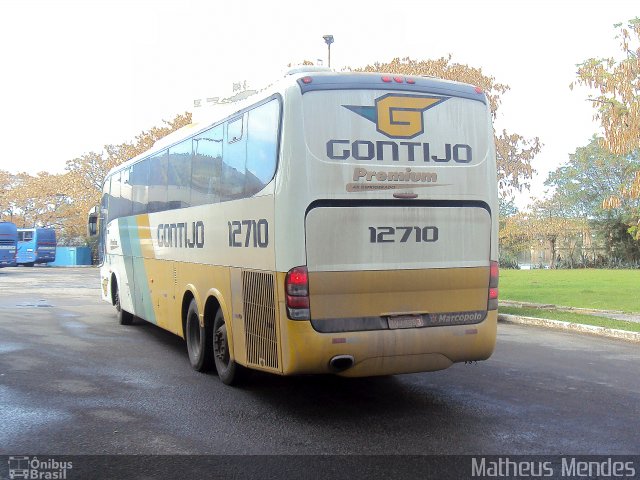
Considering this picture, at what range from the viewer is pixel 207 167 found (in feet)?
27.9

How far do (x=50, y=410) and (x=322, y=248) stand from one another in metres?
3.24

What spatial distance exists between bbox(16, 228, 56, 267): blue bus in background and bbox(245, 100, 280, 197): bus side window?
4793 cm

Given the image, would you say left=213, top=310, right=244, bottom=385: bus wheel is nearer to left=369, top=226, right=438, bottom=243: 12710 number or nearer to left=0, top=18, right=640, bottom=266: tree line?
left=369, top=226, right=438, bottom=243: 12710 number

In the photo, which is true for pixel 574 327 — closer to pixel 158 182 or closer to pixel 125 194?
pixel 158 182

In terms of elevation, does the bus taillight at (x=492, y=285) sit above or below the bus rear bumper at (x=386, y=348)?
above

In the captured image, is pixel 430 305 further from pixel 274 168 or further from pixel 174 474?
pixel 174 474

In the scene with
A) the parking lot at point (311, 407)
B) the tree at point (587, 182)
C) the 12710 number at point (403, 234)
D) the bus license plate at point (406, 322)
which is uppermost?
the tree at point (587, 182)

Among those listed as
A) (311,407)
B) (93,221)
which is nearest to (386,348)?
(311,407)

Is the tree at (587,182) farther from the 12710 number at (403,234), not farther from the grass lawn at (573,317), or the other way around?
the 12710 number at (403,234)

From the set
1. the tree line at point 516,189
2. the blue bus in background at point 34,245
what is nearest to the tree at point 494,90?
the tree line at point 516,189

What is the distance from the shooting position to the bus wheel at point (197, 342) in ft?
28.1

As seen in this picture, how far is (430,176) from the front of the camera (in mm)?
6672

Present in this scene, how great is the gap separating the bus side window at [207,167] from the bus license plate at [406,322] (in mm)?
2739

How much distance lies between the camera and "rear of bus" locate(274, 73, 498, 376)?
20.5ft
